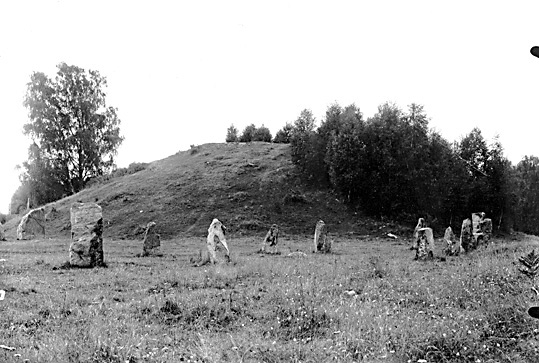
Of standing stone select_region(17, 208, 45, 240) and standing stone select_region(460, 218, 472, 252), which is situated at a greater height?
standing stone select_region(17, 208, 45, 240)

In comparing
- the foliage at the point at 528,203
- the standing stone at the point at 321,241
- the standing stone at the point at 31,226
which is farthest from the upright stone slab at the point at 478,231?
the foliage at the point at 528,203

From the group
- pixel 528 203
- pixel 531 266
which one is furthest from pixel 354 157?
pixel 531 266

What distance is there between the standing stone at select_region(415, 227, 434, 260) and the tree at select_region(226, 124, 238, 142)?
56037 mm

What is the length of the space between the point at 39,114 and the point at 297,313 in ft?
174

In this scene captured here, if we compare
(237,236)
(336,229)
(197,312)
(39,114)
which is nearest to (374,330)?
(197,312)

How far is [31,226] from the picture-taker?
36.7 m

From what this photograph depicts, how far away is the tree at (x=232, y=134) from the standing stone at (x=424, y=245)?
2206 inches

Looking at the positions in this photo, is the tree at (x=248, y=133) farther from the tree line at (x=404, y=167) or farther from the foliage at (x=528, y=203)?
the foliage at (x=528, y=203)

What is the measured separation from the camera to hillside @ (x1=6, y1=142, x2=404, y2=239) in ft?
139

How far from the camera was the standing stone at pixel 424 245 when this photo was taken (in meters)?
21.8

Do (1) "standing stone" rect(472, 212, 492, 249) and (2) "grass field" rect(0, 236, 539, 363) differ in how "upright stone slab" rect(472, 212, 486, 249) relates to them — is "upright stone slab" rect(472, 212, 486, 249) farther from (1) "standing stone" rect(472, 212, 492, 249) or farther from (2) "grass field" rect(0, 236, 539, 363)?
(2) "grass field" rect(0, 236, 539, 363)

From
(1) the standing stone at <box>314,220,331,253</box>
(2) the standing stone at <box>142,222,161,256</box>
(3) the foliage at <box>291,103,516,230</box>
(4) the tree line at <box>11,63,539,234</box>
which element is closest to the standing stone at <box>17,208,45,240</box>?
(2) the standing stone at <box>142,222,161,256</box>

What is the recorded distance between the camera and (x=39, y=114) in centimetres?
5450

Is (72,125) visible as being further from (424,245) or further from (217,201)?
(424,245)
